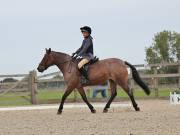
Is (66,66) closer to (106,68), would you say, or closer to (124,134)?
(106,68)

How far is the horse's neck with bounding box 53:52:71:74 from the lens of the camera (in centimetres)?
1512

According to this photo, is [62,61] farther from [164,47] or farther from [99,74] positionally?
[164,47]

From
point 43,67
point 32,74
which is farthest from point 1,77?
point 43,67

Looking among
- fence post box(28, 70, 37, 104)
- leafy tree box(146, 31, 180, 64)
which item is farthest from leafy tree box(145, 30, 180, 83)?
fence post box(28, 70, 37, 104)

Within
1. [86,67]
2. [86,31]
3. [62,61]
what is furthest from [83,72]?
[86,31]

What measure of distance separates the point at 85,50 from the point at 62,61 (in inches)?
43.6

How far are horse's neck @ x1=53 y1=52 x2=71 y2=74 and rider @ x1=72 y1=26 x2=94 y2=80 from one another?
0.51m

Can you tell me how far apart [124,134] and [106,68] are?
630cm

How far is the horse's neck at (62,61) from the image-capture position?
1512 centimetres

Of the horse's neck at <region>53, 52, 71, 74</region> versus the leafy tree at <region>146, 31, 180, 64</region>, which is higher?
the leafy tree at <region>146, 31, 180, 64</region>

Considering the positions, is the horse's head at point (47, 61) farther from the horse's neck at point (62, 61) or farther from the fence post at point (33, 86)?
the fence post at point (33, 86)

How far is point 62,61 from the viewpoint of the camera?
15.2 meters

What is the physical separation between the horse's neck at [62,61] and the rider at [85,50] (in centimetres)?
51

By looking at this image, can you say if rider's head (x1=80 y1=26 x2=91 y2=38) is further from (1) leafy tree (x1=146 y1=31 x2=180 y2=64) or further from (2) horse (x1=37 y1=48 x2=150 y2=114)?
(1) leafy tree (x1=146 y1=31 x2=180 y2=64)
